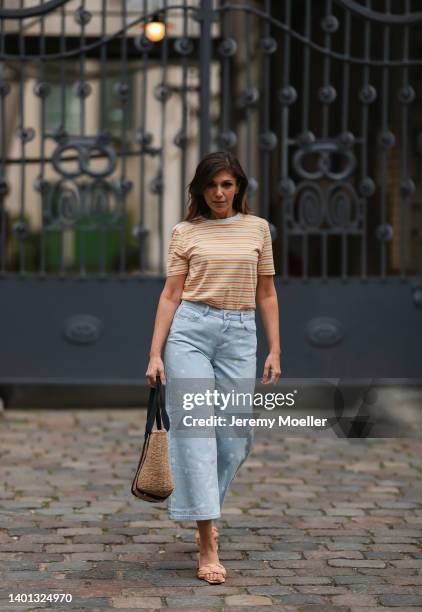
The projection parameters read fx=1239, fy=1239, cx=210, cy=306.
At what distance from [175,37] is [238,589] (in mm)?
5999

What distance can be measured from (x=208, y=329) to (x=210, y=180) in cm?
57

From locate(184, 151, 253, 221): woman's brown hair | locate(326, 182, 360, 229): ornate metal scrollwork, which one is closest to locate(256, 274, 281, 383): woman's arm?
locate(184, 151, 253, 221): woman's brown hair

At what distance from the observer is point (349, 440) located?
26.3ft

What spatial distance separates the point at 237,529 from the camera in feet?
18.4

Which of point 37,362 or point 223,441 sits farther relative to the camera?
point 37,362

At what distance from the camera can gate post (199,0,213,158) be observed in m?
8.10

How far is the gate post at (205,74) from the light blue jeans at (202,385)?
3.57 meters

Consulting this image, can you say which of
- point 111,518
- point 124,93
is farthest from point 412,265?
point 111,518

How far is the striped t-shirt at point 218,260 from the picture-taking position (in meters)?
4.77

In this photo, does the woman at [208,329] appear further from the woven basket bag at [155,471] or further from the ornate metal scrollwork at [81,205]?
→ the ornate metal scrollwork at [81,205]

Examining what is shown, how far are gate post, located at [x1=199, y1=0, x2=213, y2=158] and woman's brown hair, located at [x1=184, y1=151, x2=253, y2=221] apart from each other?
10.8 feet

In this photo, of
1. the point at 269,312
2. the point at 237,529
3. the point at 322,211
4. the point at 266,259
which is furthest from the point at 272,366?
the point at 322,211

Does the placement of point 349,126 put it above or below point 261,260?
above

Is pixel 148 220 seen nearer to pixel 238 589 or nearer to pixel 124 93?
pixel 124 93
